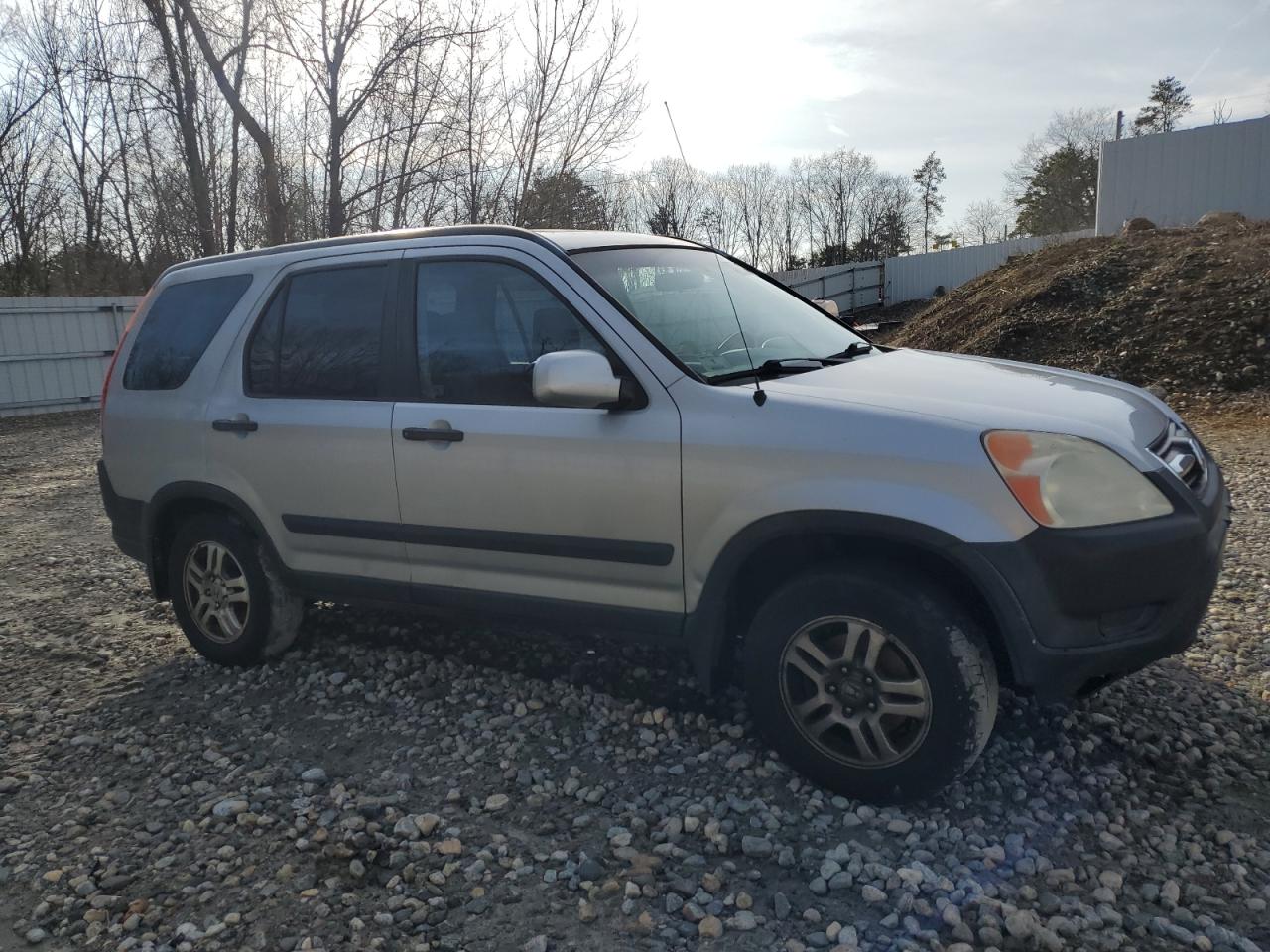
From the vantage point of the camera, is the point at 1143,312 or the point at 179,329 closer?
the point at 179,329

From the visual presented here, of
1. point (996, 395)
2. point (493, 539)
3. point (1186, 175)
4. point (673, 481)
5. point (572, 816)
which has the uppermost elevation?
point (1186, 175)

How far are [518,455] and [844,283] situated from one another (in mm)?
28206

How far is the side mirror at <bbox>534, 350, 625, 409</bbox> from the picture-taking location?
316 cm

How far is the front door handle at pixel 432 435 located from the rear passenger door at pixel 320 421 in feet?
0.40

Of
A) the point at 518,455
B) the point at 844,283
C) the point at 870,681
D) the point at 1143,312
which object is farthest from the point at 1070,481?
the point at 844,283

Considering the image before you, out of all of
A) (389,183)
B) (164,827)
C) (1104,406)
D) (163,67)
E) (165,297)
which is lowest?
(164,827)

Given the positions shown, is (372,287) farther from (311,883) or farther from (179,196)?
(179,196)

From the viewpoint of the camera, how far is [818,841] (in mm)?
2971

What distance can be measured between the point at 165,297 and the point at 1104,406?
13.9ft

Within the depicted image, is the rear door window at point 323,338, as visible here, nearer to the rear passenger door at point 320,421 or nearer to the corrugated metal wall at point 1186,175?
the rear passenger door at point 320,421

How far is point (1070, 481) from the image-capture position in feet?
9.10

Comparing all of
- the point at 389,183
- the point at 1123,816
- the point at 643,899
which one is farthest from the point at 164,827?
the point at 389,183

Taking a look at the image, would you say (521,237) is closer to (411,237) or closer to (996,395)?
(411,237)

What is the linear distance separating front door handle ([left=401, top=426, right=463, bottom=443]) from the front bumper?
6.24 ft
